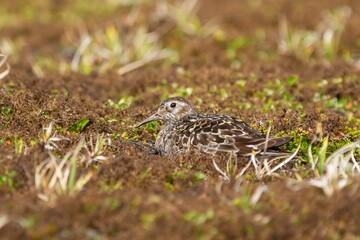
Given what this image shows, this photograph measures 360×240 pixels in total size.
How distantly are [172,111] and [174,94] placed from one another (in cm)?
237

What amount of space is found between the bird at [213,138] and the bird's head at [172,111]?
6cm


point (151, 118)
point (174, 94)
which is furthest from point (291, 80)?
point (151, 118)

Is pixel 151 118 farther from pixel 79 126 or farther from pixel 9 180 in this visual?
pixel 9 180

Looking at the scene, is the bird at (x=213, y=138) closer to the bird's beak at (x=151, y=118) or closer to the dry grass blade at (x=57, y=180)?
the bird's beak at (x=151, y=118)

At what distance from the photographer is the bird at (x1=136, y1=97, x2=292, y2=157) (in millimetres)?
9250

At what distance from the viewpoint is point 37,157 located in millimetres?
8055

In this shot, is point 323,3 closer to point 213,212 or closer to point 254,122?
point 254,122

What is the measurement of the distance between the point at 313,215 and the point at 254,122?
427 centimetres

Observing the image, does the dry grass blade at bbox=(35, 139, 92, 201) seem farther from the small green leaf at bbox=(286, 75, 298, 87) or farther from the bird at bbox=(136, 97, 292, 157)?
the small green leaf at bbox=(286, 75, 298, 87)

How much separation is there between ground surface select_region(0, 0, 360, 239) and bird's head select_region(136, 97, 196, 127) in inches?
14.5

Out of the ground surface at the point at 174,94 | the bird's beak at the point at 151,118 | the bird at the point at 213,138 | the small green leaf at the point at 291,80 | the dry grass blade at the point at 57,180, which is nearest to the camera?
the ground surface at the point at 174,94

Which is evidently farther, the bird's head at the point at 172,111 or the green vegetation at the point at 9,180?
the bird's head at the point at 172,111

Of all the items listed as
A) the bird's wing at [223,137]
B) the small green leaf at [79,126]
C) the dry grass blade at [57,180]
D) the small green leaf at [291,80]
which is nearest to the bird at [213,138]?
the bird's wing at [223,137]

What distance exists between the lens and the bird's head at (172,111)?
10.6 metres
